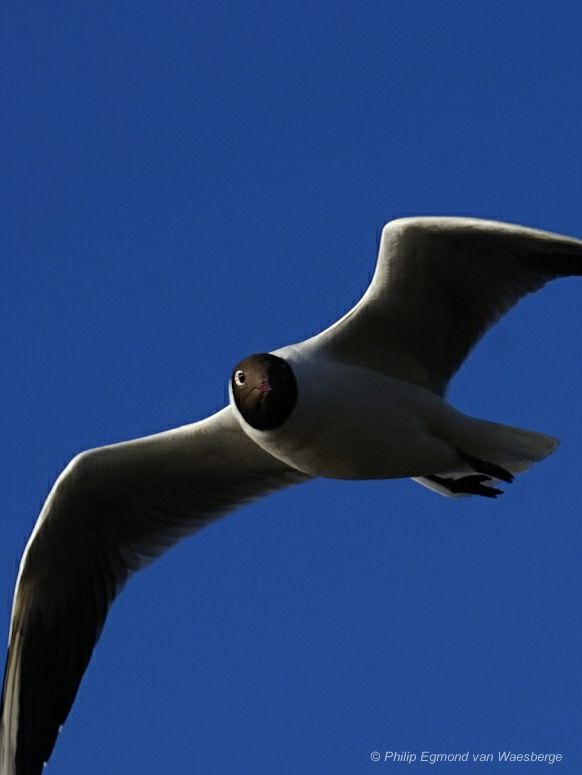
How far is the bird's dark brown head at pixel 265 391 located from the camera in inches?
318

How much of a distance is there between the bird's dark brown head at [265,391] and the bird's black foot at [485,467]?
1.16 metres

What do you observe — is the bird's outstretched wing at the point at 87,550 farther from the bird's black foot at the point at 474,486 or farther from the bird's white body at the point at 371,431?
the bird's black foot at the point at 474,486

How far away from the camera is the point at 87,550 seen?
9453mm

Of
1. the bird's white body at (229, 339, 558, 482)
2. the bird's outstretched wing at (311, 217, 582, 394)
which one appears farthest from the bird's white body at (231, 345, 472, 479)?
the bird's outstretched wing at (311, 217, 582, 394)

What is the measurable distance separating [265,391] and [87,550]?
6.42 ft

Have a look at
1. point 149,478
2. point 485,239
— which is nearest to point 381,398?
point 485,239

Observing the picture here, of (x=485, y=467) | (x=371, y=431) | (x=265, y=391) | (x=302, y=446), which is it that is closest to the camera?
(x=265, y=391)

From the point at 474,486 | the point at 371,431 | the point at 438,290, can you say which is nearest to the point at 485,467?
the point at 474,486

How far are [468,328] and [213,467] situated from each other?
162 cm

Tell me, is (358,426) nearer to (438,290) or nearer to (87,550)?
(438,290)

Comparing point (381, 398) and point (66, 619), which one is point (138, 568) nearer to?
point (66, 619)

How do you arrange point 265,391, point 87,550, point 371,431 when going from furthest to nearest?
point 87,550, point 371,431, point 265,391

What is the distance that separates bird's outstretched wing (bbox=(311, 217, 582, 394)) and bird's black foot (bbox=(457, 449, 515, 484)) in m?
0.41

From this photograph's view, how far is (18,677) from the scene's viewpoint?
31.1 ft
